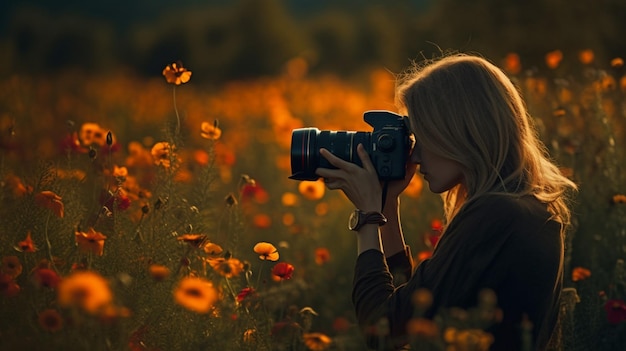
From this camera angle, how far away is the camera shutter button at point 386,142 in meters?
2.09

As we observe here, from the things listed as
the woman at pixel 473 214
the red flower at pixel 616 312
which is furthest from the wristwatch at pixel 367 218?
the red flower at pixel 616 312

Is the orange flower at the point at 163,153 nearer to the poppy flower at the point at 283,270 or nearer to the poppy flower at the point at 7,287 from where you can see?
the poppy flower at the point at 283,270

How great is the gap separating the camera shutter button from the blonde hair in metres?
0.08

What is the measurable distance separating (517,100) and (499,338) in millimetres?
560

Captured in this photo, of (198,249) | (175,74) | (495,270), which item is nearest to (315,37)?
(175,74)

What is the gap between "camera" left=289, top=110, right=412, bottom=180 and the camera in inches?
82.7

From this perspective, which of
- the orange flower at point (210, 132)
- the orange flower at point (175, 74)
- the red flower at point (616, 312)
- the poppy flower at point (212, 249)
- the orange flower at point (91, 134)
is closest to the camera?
the poppy flower at point (212, 249)

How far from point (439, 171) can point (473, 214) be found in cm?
18

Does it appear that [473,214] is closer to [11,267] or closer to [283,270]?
[283,270]

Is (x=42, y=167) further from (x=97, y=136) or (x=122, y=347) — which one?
(x=122, y=347)

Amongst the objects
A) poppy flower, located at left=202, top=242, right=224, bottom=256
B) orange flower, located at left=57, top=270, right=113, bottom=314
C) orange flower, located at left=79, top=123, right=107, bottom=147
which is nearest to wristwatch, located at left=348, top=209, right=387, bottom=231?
poppy flower, located at left=202, top=242, right=224, bottom=256

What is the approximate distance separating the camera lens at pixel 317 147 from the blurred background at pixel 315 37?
4707mm

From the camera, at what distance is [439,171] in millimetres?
2031

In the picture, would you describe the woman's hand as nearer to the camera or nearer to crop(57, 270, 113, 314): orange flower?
the camera
